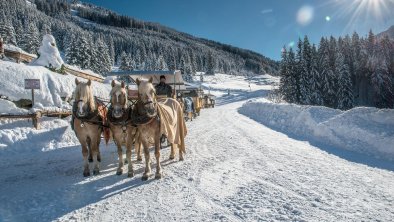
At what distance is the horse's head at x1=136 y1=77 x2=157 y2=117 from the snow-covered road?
5.17 feet

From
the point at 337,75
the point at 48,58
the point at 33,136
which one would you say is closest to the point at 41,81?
the point at 48,58

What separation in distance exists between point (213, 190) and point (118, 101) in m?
2.97

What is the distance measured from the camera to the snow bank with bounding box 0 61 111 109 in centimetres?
1488

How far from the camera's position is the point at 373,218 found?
4.25 meters

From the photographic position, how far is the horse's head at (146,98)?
667 centimetres

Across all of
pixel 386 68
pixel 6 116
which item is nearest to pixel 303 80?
pixel 386 68

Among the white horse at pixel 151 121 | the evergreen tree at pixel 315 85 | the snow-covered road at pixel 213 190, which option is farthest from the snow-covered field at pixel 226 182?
the evergreen tree at pixel 315 85

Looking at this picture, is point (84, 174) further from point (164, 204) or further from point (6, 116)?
point (6, 116)

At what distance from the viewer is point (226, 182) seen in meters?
6.37

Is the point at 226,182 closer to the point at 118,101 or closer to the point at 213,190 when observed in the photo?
the point at 213,190

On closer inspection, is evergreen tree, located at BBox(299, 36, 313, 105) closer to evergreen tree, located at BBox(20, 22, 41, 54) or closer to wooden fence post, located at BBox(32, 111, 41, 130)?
wooden fence post, located at BBox(32, 111, 41, 130)

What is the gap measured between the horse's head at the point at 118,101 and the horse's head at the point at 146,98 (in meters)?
0.46

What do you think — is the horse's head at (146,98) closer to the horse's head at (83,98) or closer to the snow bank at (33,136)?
the horse's head at (83,98)

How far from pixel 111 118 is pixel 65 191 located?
2026 mm
